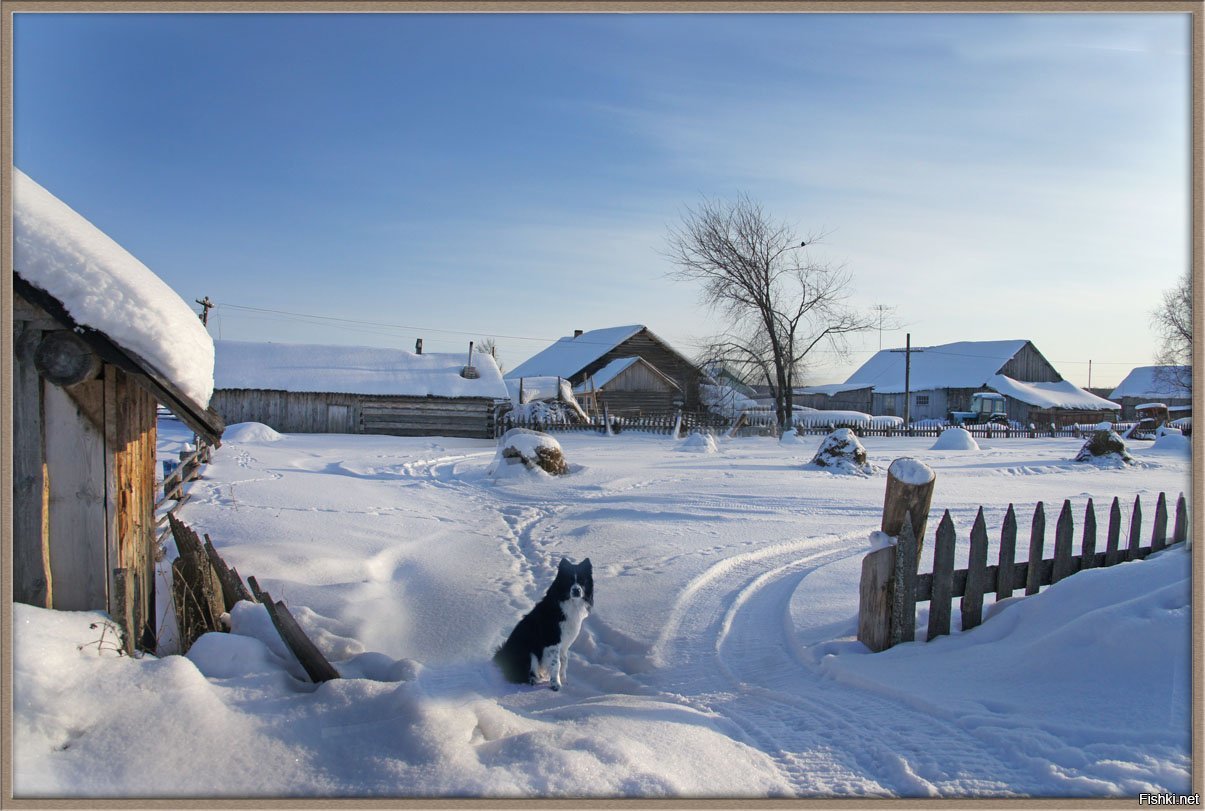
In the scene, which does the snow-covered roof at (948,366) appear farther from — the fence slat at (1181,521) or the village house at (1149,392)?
the fence slat at (1181,521)

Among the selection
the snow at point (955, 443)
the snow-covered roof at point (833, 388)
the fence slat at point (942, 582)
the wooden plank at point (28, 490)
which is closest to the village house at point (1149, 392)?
the snow-covered roof at point (833, 388)

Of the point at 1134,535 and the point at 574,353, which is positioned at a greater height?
the point at 574,353

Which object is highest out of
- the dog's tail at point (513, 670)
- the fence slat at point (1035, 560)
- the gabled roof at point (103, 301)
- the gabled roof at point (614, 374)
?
the gabled roof at point (614, 374)

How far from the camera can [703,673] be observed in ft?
15.9

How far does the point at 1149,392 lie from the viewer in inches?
2148

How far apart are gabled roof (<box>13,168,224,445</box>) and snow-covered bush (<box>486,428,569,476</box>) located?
446 inches

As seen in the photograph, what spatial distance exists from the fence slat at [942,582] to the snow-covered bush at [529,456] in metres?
10.8

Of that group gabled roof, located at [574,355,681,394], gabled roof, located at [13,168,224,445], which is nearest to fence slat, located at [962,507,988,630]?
gabled roof, located at [13,168,224,445]

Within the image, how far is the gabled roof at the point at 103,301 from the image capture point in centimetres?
339

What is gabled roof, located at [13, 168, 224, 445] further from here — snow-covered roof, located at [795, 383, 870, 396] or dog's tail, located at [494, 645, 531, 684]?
snow-covered roof, located at [795, 383, 870, 396]

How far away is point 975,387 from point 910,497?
2073 inches

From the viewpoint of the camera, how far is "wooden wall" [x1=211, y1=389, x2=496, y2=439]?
95.2 feet

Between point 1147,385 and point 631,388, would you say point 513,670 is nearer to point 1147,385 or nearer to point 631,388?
point 631,388

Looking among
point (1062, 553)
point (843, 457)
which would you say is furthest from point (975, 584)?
point (843, 457)
